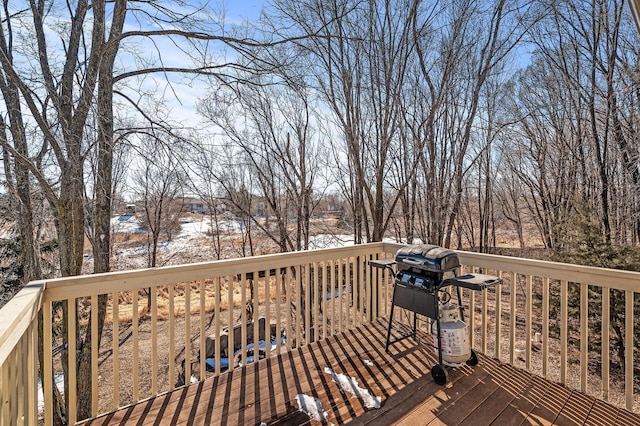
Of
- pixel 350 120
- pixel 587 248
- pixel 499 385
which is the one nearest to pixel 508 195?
pixel 587 248

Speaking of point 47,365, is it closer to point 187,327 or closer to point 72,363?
point 72,363

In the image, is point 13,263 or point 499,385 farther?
point 13,263

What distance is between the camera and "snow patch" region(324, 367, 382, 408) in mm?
2178

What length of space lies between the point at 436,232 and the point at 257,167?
→ 4492 millimetres

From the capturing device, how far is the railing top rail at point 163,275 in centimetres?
191

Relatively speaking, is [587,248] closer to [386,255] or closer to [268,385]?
[386,255]

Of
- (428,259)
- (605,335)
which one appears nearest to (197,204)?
(428,259)

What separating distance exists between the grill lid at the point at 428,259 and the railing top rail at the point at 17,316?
2.34 metres

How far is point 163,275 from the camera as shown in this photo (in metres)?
2.25

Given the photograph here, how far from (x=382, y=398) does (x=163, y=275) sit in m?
1.81

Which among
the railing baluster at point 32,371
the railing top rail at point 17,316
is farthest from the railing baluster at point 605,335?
the railing baluster at point 32,371

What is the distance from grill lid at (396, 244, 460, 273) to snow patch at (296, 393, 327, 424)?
1257 mm

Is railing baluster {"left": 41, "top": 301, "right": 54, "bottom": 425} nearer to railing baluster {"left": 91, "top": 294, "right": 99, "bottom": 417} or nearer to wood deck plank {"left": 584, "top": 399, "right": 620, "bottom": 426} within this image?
railing baluster {"left": 91, "top": 294, "right": 99, "bottom": 417}

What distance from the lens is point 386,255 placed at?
380cm
